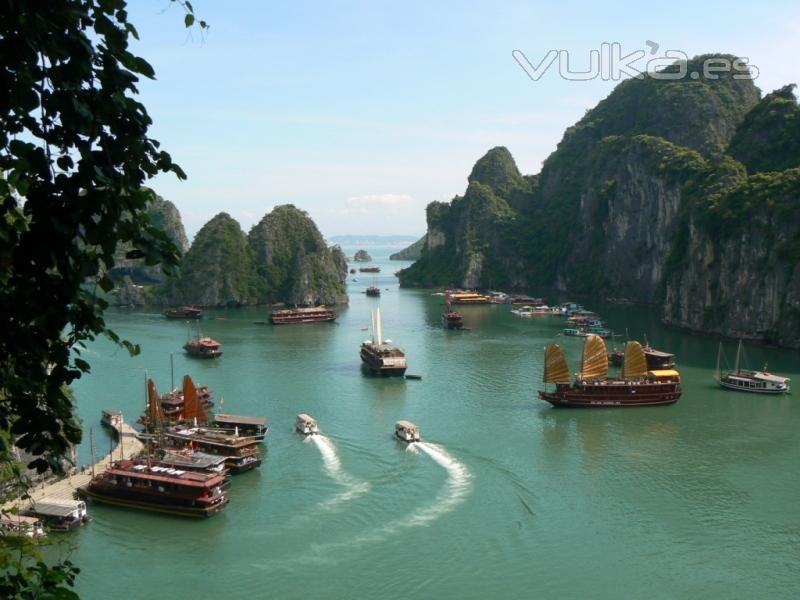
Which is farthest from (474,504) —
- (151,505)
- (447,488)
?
(151,505)

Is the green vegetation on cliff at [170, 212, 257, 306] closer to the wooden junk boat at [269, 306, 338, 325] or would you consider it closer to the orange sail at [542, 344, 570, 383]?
the wooden junk boat at [269, 306, 338, 325]

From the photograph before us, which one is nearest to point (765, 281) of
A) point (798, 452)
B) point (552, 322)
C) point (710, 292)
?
point (710, 292)

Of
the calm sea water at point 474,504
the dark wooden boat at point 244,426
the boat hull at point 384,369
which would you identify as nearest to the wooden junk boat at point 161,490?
the calm sea water at point 474,504

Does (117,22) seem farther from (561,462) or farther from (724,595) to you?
(561,462)

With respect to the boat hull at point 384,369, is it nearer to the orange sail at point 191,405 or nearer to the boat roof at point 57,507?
the orange sail at point 191,405

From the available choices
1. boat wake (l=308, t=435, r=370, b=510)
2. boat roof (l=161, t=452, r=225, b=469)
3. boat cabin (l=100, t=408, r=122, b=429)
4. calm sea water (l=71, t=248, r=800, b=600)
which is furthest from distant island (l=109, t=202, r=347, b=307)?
boat roof (l=161, t=452, r=225, b=469)

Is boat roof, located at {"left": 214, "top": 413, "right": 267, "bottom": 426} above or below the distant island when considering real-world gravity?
below
